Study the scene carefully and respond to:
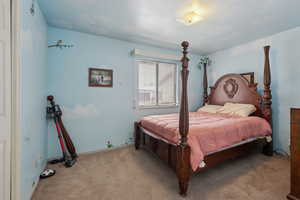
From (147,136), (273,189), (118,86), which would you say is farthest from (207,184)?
(118,86)

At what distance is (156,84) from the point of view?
355 centimetres

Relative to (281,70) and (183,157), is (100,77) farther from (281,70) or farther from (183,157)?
(281,70)

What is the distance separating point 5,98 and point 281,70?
426 centimetres

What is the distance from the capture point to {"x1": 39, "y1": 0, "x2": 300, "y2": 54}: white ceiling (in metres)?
1.79

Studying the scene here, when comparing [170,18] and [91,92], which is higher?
[170,18]

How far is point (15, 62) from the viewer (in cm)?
116

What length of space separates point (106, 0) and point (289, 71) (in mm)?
3518

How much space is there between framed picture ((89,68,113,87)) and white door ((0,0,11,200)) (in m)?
1.54

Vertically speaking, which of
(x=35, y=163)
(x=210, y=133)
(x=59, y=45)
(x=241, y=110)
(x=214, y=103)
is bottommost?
(x=35, y=163)

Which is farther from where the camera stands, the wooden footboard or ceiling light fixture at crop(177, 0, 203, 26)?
ceiling light fixture at crop(177, 0, 203, 26)

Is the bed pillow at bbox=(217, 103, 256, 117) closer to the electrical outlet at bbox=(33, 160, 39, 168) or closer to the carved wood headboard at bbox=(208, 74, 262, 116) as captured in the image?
the carved wood headboard at bbox=(208, 74, 262, 116)

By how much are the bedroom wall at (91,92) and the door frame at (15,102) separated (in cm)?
132

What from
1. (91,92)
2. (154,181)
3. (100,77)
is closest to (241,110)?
(154,181)

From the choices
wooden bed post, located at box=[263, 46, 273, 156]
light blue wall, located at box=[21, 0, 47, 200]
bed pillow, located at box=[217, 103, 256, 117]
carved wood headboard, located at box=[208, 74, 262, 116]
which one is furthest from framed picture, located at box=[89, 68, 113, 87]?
wooden bed post, located at box=[263, 46, 273, 156]
